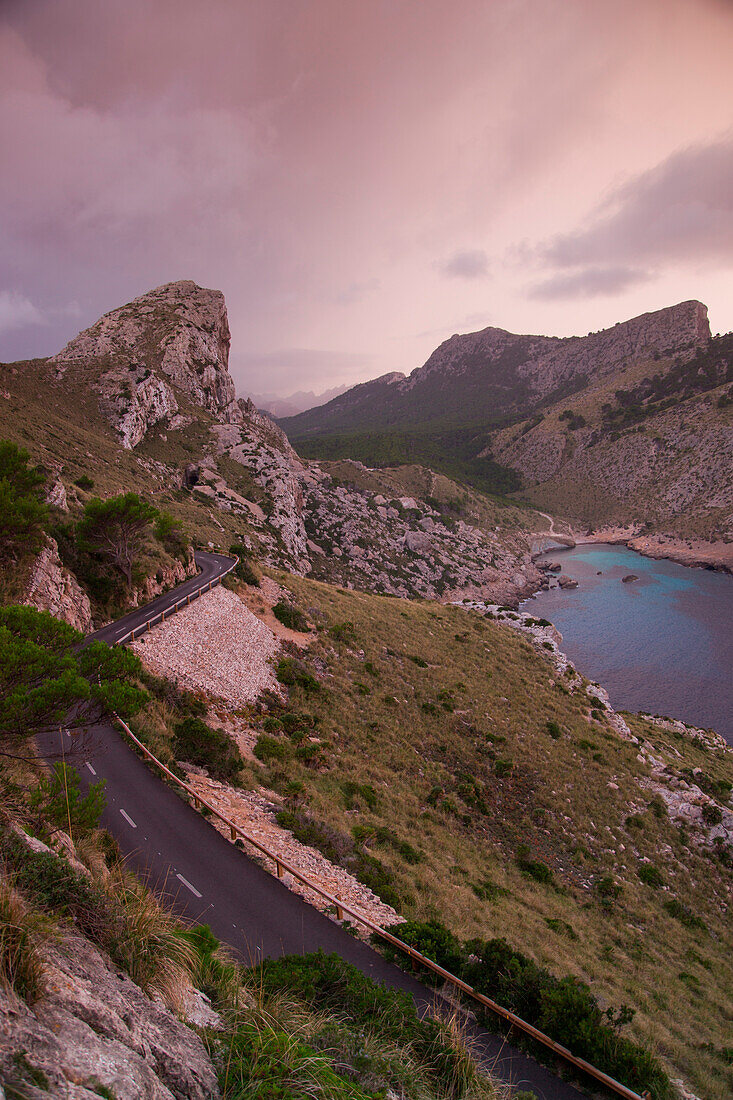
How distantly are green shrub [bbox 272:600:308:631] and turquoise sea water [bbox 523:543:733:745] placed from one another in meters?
35.1

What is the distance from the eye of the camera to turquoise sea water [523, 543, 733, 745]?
155 feet

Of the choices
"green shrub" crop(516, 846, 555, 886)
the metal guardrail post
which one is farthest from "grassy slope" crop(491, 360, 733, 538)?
the metal guardrail post

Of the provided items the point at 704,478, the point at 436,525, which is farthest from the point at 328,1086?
the point at 704,478

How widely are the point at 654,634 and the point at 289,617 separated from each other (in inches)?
2213

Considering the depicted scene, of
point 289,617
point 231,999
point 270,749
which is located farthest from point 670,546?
point 231,999

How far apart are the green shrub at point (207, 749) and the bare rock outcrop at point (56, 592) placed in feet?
24.2

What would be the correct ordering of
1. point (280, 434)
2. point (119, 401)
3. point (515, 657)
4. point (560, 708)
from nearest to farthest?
point (560, 708)
point (515, 657)
point (119, 401)
point (280, 434)

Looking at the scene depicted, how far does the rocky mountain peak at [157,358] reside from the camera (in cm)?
6600

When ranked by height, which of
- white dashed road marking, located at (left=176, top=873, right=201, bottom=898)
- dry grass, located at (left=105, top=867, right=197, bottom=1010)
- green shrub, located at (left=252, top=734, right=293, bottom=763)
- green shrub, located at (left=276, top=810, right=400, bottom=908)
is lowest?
green shrub, located at (left=276, top=810, right=400, bottom=908)

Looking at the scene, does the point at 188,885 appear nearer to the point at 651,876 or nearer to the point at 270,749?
the point at 270,749

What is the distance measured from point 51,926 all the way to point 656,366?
687 feet

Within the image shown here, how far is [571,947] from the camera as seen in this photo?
593 inches

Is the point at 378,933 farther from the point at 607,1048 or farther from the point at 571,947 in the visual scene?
the point at 571,947

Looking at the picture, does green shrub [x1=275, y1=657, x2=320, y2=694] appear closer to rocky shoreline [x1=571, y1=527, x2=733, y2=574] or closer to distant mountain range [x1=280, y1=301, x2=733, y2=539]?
rocky shoreline [x1=571, y1=527, x2=733, y2=574]
